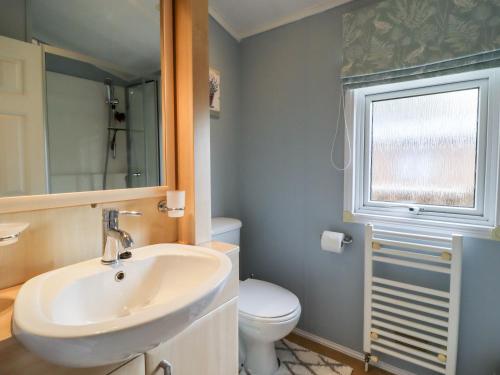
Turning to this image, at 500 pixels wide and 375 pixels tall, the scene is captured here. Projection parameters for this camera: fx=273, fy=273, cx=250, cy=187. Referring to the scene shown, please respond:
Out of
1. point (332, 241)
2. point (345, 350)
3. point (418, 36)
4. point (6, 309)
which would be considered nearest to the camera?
point (6, 309)

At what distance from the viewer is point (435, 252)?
1.39 m

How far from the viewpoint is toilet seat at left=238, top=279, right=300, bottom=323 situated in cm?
143

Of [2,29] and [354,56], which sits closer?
[2,29]

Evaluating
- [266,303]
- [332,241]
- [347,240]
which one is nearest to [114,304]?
[266,303]

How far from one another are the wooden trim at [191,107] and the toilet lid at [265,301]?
56 centimetres

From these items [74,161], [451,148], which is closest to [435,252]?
[451,148]

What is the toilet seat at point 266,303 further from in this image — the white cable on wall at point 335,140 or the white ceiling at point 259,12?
the white ceiling at point 259,12

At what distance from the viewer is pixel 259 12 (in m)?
1.83

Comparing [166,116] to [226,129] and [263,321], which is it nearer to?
[226,129]

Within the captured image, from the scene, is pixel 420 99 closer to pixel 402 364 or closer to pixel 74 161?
pixel 402 364

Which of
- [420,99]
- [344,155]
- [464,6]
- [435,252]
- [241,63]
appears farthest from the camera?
[241,63]

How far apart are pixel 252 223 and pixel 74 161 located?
1.40m

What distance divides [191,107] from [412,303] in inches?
59.3

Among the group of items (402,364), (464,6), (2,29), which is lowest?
(402,364)
